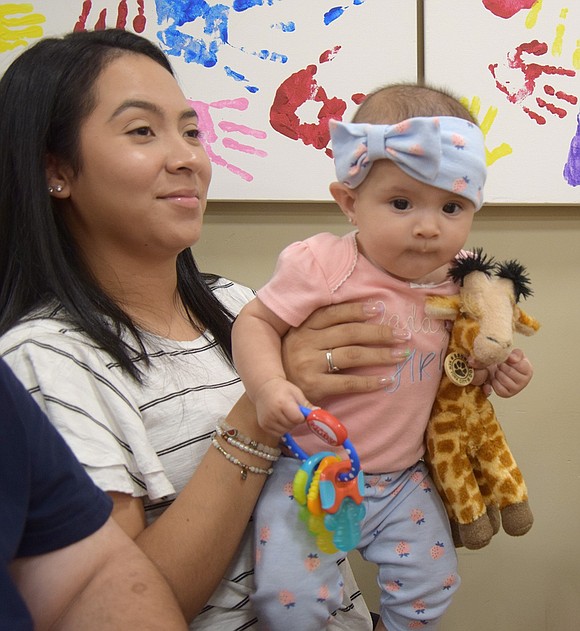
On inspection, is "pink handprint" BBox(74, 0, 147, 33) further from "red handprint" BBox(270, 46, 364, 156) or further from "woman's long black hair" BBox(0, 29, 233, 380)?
"woman's long black hair" BBox(0, 29, 233, 380)

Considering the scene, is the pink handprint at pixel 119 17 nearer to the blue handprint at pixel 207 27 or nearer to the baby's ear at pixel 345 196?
the blue handprint at pixel 207 27

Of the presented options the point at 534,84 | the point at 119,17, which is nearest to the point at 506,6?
the point at 534,84

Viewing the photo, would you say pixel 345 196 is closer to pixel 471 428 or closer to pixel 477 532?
pixel 471 428

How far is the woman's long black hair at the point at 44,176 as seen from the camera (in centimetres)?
109

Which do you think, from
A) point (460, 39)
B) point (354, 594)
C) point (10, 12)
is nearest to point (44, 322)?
point (354, 594)

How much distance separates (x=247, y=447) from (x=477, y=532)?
0.37m

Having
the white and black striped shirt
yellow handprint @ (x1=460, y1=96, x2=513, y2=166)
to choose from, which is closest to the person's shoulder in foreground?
the white and black striped shirt

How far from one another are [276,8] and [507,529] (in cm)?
135

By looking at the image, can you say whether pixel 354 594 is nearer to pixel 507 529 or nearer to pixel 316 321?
pixel 507 529

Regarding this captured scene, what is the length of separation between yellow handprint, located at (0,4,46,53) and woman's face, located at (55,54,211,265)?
0.65 meters

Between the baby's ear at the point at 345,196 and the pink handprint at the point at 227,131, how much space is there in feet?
2.42

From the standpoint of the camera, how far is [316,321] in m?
1.03

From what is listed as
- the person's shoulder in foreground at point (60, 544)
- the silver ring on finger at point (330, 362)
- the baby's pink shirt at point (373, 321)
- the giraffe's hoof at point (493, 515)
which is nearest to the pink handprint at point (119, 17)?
the baby's pink shirt at point (373, 321)

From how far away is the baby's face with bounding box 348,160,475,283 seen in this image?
934 millimetres
